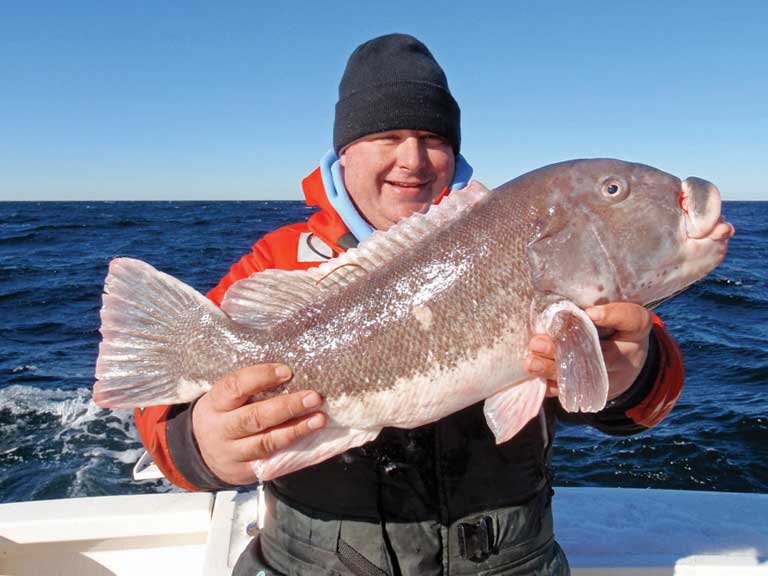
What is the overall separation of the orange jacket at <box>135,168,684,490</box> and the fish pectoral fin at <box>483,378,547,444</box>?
1.77ft

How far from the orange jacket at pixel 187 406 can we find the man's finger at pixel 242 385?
11.6 inches

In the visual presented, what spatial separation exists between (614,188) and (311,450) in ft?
5.60

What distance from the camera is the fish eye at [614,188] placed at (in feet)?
8.59

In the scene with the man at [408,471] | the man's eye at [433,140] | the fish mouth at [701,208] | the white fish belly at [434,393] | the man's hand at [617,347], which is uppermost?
the man's eye at [433,140]

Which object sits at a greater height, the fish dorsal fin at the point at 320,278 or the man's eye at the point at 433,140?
Result: the man's eye at the point at 433,140

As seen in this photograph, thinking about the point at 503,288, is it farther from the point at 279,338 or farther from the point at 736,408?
the point at 736,408

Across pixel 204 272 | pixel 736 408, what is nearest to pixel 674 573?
pixel 736 408

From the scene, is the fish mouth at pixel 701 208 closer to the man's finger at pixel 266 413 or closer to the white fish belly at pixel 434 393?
the white fish belly at pixel 434 393

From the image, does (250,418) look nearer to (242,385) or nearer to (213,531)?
(242,385)

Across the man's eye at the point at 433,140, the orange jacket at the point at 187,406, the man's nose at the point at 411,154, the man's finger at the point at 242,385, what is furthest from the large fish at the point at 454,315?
the man's eye at the point at 433,140

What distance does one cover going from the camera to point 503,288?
2.54 metres

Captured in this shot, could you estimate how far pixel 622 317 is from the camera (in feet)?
7.86

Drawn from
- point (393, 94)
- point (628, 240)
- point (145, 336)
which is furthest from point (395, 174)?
point (145, 336)

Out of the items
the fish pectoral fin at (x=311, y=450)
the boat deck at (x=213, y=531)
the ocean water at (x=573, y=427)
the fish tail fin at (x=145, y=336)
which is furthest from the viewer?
the ocean water at (x=573, y=427)
